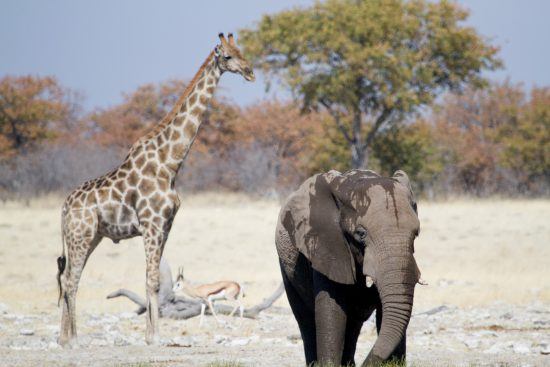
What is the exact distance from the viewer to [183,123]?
1444 centimetres

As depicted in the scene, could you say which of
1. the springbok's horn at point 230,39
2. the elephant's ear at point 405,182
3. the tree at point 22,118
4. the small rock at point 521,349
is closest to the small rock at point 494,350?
the small rock at point 521,349

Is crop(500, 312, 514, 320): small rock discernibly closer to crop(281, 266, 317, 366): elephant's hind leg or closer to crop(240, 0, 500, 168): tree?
crop(281, 266, 317, 366): elephant's hind leg

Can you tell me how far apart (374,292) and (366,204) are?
0.87m

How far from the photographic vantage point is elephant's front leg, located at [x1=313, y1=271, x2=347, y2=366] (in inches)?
356

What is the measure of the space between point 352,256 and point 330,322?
0.60 metres

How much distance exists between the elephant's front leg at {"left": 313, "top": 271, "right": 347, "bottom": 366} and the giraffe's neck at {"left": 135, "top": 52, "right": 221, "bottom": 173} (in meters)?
5.44

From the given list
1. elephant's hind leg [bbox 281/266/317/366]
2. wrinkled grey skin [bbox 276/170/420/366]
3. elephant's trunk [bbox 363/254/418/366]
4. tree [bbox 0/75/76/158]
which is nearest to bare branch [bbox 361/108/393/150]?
tree [bbox 0/75/76/158]

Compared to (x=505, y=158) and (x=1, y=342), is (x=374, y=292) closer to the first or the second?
(x=1, y=342)

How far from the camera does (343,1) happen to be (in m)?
40.5

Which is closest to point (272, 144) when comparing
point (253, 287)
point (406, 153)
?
point (406, 153)

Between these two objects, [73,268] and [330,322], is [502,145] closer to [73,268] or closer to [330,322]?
[73,268]

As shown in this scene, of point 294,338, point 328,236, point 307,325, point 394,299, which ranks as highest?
point 328,236

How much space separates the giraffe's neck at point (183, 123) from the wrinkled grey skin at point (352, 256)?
4289mm

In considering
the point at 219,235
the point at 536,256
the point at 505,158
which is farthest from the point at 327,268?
the point at 505,158
